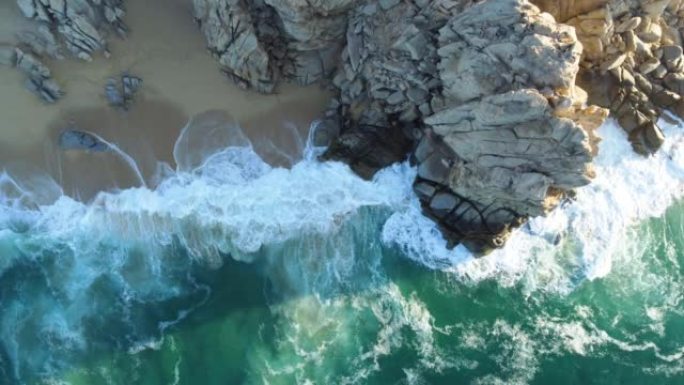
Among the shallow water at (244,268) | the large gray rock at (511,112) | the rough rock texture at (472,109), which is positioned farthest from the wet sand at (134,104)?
the large gray rock at (511,112)

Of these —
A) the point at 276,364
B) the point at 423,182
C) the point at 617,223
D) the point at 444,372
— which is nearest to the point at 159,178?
the point at 276,364

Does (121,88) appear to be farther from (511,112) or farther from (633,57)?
(633,57)

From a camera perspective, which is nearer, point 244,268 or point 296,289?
point 296,289

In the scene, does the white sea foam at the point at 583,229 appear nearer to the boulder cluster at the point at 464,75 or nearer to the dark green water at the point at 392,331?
the dark green water at the point at 392,331

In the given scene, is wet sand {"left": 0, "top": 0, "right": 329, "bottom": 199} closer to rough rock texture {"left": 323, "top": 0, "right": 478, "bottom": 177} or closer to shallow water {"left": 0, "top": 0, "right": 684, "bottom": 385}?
shallow water {"left": 0, "top": 0, "right": 684, "bottom": 385}

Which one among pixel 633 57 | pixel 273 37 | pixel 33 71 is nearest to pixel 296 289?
pixel 273 37

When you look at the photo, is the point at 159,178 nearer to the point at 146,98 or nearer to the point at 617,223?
the point at 146,98
